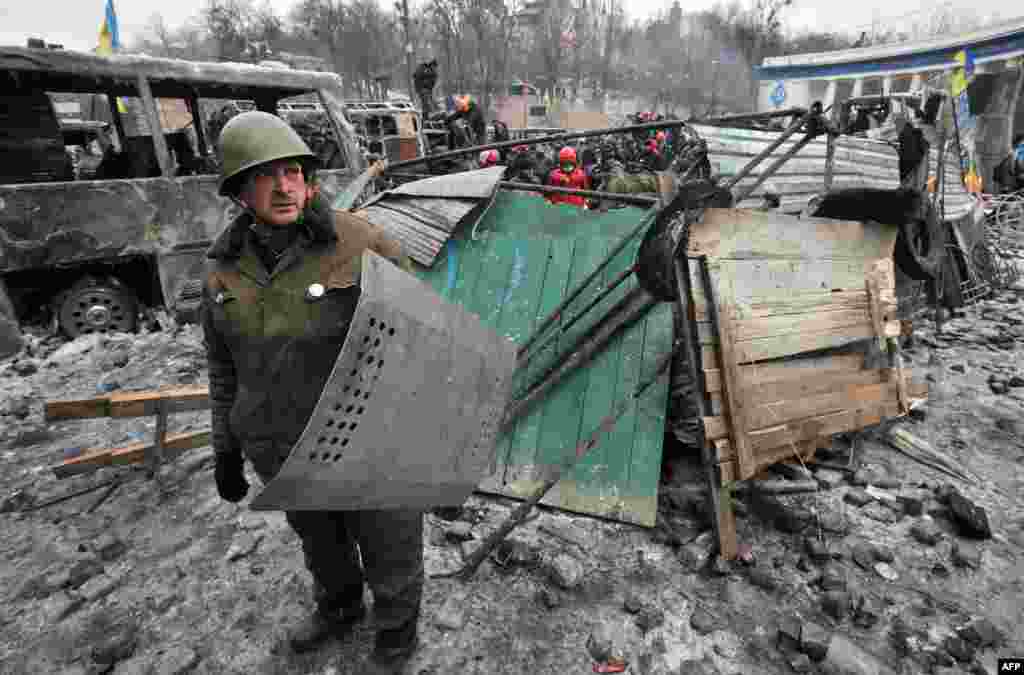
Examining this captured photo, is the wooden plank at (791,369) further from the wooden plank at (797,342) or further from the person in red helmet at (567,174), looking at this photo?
the person in red helmet at (567,174)

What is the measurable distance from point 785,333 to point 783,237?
0.55 m

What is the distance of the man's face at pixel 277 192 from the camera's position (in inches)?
61.3

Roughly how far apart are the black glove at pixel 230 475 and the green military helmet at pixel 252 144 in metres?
1.09

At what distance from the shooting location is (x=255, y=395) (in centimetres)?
169

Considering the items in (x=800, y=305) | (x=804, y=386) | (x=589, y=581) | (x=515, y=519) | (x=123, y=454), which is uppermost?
(x=800, y=305)

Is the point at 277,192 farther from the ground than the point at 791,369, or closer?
farther from the ground

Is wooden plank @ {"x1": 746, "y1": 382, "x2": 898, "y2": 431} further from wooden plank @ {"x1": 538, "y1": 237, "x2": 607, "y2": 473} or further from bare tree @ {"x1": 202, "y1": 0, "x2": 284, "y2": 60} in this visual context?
bare tree @ {"x1": 202, "y1": 0, "x2": 284, "y2": 60}

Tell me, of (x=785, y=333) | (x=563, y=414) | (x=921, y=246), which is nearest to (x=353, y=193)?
(x=563, y=414)

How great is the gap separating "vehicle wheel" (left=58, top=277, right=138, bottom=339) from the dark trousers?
4926 mm

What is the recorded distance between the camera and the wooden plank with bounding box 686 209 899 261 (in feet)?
8.77

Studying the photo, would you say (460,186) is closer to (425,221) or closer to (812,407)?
(425,221)

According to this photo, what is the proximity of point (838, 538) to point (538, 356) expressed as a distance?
75.9 inches

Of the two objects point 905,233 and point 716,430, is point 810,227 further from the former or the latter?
point 716,430

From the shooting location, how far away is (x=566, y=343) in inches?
131
